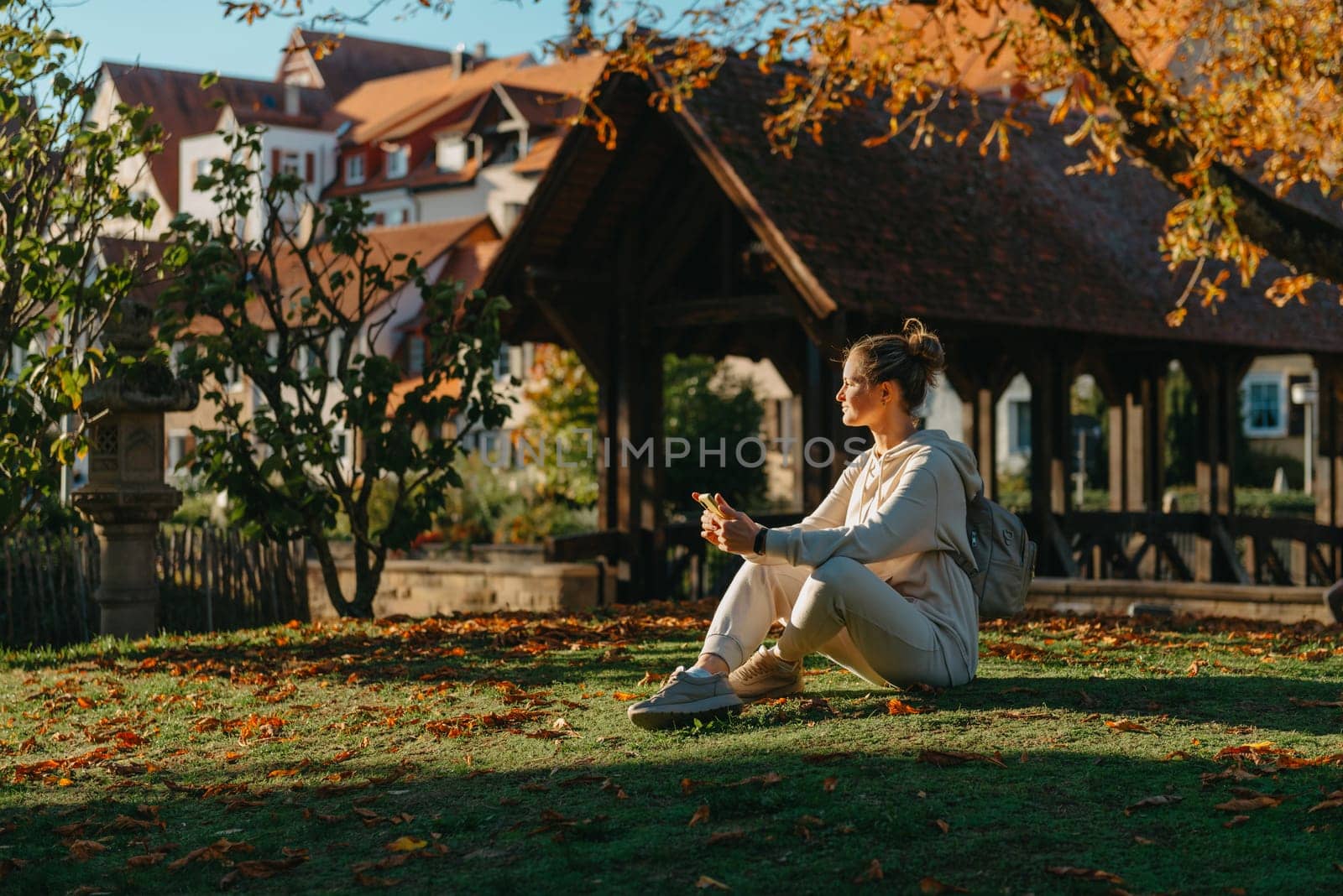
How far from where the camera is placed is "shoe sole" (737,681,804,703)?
644cm

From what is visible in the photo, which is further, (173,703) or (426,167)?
(426,167)

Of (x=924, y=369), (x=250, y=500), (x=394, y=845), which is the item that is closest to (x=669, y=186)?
(x=250, y=500)

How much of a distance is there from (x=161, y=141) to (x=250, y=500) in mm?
2957

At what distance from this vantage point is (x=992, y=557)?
→ 6301 millimetres

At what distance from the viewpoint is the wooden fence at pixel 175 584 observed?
42.5ft

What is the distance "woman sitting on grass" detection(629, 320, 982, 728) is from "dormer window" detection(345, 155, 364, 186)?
63.6 metres

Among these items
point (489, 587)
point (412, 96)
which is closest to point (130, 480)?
point (489, 587)

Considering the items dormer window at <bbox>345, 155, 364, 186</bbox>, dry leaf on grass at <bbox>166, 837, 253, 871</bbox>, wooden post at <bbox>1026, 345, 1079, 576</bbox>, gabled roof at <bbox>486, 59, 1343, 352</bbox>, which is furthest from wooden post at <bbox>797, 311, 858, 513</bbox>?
dormer window at <bbox>345, 155, 364, 186</bbox>

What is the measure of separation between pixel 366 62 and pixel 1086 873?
79.3 metres

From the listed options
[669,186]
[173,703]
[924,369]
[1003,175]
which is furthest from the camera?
[1003,175]

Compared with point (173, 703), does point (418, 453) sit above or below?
above

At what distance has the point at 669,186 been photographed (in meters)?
16.2

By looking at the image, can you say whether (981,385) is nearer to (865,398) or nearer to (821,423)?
(821,423)

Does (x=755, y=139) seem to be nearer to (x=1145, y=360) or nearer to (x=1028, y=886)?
(x=1145, y=360)
